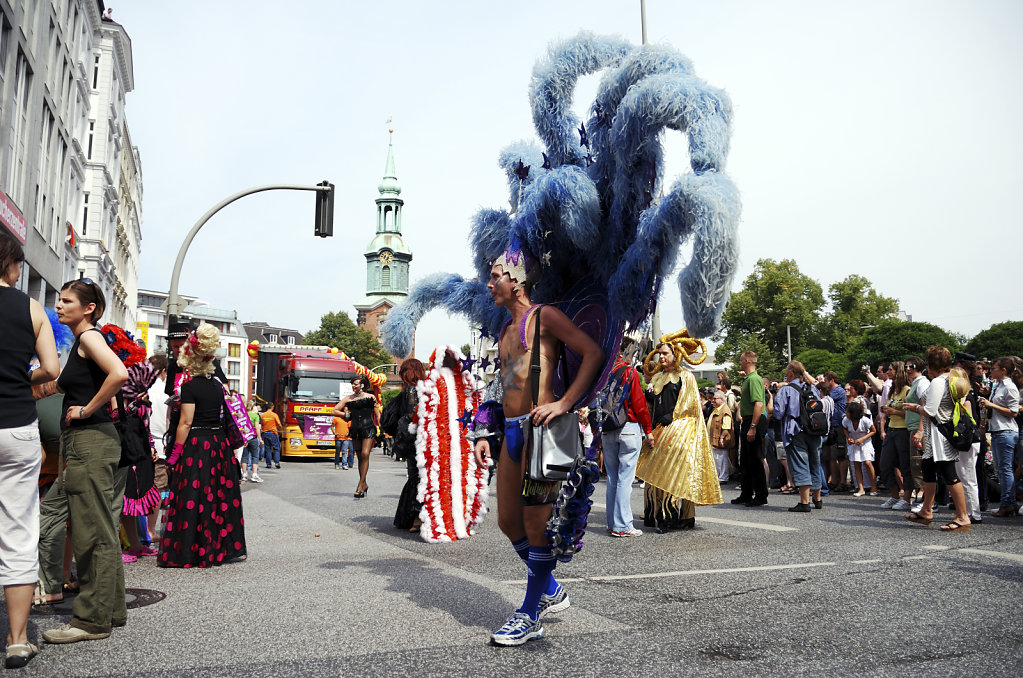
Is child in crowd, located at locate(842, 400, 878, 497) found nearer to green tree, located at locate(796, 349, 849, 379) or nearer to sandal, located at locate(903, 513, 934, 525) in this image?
sandal, located at locate(903, 513, 934, 525)

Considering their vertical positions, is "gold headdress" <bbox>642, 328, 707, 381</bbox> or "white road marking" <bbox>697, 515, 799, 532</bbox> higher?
"gold headdress" <bbox>642, 328, 707, 381</bbox>

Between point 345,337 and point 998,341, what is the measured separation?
57.4m

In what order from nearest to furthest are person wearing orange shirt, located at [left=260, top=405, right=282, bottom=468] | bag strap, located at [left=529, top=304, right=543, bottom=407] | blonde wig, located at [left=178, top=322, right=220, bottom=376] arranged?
bag strap, located at [left=529, top=304, right=543, bottom=407] < blonde wig, located at [left=178, top=322, right=220, bottom=376] < person wearing orange shirt, located at [left=260, top=405, right=282, bottom=468]

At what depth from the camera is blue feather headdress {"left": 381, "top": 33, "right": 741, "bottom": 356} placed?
13.0 ft

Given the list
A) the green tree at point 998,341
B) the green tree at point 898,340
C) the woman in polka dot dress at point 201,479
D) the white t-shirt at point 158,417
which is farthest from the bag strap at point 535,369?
A: the green tree at point 998,341

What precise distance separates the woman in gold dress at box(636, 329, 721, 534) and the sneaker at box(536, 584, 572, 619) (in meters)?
4.04

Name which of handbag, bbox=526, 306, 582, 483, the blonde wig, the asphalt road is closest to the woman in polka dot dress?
the blonde wig

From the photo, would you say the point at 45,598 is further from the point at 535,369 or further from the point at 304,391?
the point at 304,391

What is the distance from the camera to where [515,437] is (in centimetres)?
412

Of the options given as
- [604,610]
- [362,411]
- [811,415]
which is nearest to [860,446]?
[811,415]

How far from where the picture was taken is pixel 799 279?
62531 mm

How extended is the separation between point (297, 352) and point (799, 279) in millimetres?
44914

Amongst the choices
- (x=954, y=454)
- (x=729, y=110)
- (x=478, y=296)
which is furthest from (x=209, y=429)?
(x=954, y=454)

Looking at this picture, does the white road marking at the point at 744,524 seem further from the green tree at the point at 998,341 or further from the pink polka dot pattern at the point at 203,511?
the green tree at the point at 998,341
